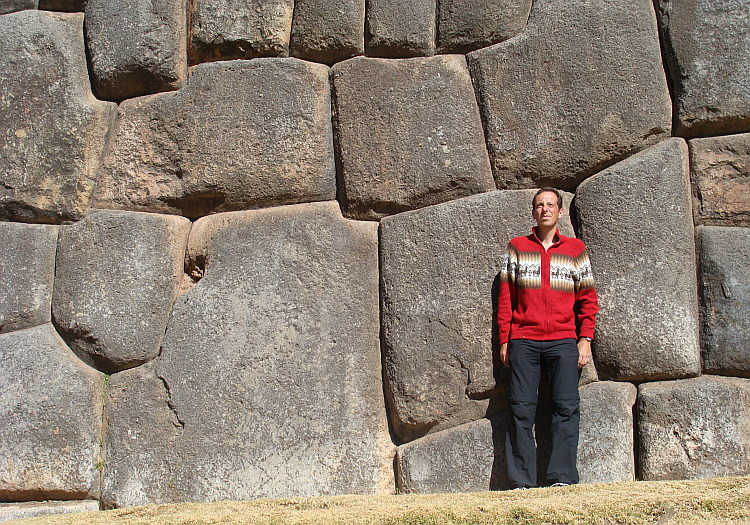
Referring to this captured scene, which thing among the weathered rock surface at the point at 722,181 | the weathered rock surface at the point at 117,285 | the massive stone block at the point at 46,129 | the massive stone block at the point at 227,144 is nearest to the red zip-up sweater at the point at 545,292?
the weathered rock surface at the point at 722,181

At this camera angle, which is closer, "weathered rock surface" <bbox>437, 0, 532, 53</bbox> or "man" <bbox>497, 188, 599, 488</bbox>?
"man" <bbox>497, 188, 599, 488</bbox>

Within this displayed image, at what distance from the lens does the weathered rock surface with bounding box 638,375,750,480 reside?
2301 mm

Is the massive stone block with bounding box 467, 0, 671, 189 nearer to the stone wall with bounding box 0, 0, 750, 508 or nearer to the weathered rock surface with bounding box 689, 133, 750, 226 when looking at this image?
the stone wall with bounding box 0, 0, 750, 508

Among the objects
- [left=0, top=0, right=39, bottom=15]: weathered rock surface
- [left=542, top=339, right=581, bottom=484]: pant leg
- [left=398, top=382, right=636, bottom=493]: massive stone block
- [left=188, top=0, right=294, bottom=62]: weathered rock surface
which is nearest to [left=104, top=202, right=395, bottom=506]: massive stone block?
[left=398, top=382, right=636, bottom=493]: massive stone block

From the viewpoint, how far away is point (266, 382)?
2588 millimetres

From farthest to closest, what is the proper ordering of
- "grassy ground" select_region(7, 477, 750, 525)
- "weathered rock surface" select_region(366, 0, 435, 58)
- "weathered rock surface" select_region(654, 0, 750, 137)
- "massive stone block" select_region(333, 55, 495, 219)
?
1. "weathered rock surface" select_region(366, 0, 435, 58)
2. "massive stone block" select_region(333, 55, 495, 219)
3. "weathered rock surface" select_region(654, 0, 750, 137)
4. "grassy ground" select_region(7, 477, 750, 525)

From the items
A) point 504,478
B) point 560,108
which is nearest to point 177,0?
point 560,108

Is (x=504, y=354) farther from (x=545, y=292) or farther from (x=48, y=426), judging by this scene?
(x=48, y=426)

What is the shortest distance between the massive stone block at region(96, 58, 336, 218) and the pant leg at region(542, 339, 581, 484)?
107 centimetres

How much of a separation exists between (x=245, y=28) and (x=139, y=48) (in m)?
0.45

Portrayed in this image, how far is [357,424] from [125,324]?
0.98 metres

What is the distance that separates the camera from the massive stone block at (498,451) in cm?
238

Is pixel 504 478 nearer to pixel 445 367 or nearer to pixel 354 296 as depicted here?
pixel 445 367

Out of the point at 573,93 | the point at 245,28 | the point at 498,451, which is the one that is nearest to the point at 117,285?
the point at 245,28
